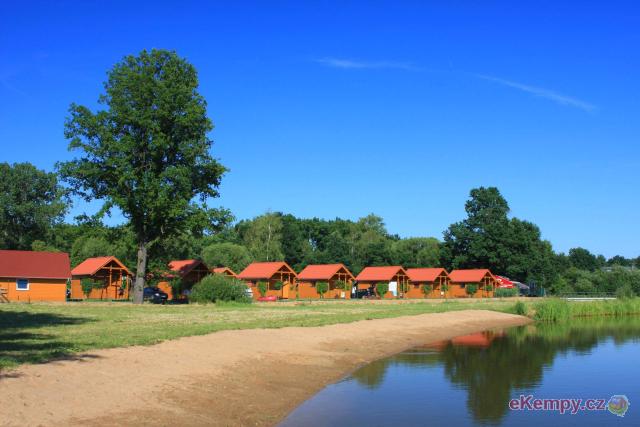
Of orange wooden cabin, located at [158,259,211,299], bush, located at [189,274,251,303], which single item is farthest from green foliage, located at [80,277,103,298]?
bush, located at [189,274,251,303]

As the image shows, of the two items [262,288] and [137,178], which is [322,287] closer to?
[262,288]

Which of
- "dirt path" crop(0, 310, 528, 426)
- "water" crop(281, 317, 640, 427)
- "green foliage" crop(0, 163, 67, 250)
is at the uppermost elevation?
"green foliage" crop(0, 163, 67, 250)

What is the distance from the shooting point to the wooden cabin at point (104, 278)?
66.5 meters

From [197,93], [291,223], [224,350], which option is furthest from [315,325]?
[291,223]

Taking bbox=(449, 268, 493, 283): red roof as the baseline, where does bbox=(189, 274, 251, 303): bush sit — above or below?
below

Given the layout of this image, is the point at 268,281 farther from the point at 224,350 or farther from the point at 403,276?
the point at 224,350

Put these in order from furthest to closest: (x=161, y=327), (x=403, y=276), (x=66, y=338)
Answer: (x=403, y=276), (x=161, y=327), (x=66, y=338)

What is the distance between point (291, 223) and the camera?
13100 cm

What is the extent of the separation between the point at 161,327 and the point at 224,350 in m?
6.69

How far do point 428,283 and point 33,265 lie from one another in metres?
56.9

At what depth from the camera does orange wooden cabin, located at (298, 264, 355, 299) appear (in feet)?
276

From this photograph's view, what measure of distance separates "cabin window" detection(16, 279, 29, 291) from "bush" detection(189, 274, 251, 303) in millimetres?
15559

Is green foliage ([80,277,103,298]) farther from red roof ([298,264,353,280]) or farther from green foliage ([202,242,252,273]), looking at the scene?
green foliage ([202,242,252,273])

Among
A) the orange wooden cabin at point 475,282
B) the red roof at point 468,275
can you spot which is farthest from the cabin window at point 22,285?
the red roof at point 468,275
